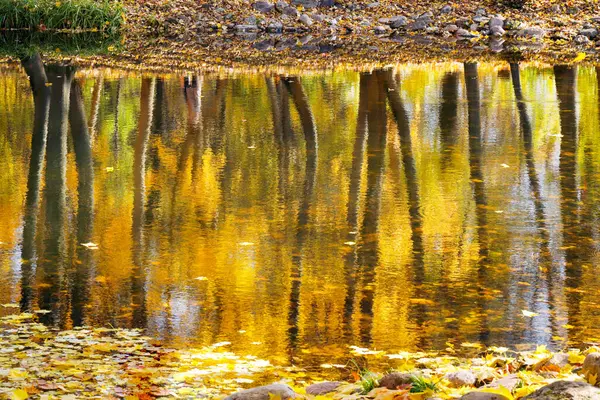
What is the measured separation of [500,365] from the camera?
19.2ft

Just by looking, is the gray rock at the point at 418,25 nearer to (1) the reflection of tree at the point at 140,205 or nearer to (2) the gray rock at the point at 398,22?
(2) the gray rock at the point at 398,22

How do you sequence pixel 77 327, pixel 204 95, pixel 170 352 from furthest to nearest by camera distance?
1. pixel 204 95
2. pixel 77 327
3. pixel 170 352

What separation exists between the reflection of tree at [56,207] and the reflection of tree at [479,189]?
3.00 m

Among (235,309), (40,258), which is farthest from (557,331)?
(40,258)

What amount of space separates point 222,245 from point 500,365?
140 inches

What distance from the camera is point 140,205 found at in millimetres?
10375

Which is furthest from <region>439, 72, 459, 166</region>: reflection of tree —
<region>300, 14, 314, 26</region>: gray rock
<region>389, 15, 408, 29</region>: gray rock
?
<region>300, 14, 314, 26</region>: gray rock

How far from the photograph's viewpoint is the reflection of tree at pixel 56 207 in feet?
24.6

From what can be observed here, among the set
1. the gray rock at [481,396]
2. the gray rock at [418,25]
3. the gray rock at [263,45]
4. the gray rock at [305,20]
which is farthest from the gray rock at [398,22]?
the gray rock at [481,396]

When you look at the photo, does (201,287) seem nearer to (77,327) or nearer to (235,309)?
(235,309)

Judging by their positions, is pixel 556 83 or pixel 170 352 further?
pixel 556 83

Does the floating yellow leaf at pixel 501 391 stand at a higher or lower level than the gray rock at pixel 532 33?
lower

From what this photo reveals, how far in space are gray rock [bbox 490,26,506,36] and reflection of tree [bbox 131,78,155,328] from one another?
1448 cm

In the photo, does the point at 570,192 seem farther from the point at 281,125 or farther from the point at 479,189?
the point at 281,125
